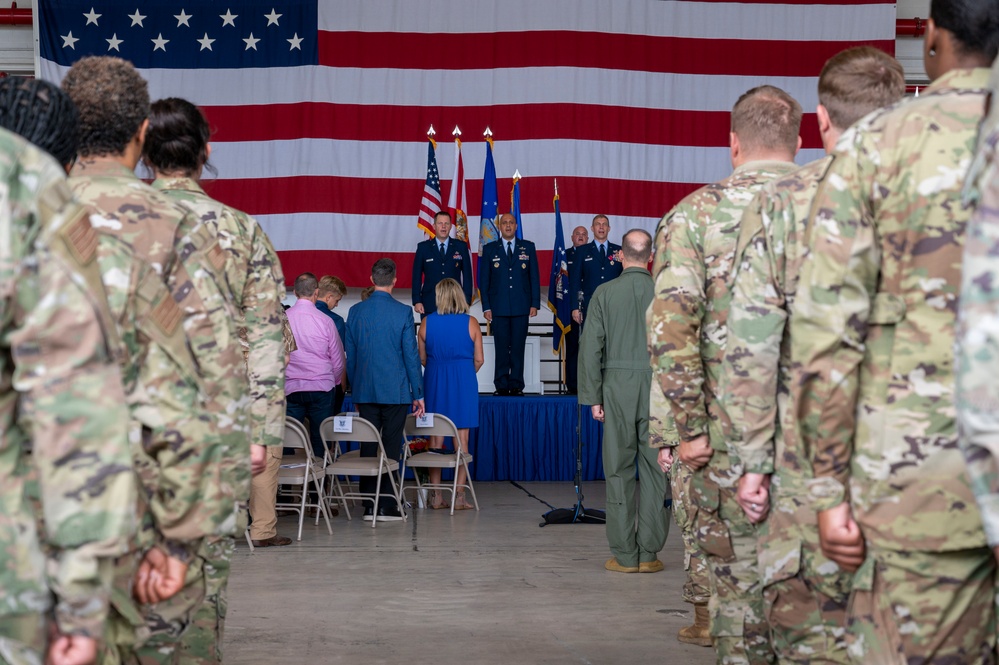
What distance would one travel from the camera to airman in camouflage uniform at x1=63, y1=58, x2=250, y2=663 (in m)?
1.77

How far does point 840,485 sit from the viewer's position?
5.87ft

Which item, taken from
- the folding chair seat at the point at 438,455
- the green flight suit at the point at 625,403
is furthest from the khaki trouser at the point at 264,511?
the green flight suit at the point at 625,403

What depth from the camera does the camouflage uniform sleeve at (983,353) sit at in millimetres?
1287

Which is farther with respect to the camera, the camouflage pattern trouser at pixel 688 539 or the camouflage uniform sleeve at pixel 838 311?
the camouflage pattern trouser at pixel 688 539

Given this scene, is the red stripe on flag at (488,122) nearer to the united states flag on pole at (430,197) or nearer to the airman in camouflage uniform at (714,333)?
the united states flag on pole at (430,197)

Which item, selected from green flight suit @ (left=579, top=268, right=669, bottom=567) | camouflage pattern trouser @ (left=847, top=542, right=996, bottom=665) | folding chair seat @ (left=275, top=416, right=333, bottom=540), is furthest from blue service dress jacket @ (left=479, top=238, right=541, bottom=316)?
camouflage pattern trouser @ (left=847, top=542, right=996, bottom=665)

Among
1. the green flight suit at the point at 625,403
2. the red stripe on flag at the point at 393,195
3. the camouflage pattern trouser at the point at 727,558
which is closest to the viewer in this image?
the camouflage pattern trouser at the point at 727,558

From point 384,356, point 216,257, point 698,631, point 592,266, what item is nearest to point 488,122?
point 592,266

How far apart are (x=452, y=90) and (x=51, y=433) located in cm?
1015

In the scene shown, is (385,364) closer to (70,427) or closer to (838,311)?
(838,311)

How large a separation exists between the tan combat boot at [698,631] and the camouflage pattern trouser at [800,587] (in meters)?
1.92

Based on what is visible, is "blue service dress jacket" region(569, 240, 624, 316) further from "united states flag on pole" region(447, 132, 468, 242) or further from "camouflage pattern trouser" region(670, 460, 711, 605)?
"camouflage pattern trouser" region(670, 460, 711, 605)

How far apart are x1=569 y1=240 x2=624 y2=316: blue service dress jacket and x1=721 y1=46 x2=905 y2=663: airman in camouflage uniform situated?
7929 millimetres

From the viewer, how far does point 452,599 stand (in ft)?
16.3
